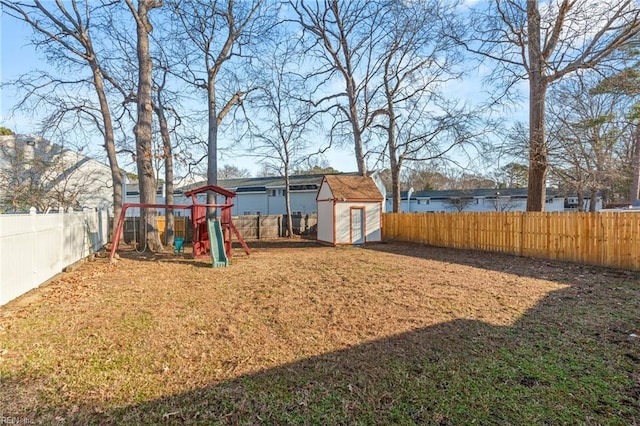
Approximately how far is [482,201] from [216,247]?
108 ft

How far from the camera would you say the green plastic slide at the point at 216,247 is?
8.73m

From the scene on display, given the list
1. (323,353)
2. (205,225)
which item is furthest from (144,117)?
(323,353)

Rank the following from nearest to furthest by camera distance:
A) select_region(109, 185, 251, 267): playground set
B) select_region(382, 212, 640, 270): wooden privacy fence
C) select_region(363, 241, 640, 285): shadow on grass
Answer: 1. select_region(363, 241, 640, 285): shadow on grass
2. select_region(382, 212, 640, 270): wooden privacy fence
3. select_region(109, 185, 251, 267): playground set

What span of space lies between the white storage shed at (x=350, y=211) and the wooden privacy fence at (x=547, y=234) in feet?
7.68

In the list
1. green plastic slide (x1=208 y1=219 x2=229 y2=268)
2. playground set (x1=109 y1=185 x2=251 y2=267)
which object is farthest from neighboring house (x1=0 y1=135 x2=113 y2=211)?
green plastic slide (x1=208 y1=219 x2=229 y2=268)

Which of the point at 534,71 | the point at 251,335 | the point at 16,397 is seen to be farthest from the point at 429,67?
the point at 16,397

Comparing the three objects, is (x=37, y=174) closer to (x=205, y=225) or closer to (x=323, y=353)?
(x=205, y=225)

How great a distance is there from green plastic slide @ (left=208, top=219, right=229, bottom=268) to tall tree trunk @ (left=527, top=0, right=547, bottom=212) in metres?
10.0

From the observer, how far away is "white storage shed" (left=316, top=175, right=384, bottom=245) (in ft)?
50.8

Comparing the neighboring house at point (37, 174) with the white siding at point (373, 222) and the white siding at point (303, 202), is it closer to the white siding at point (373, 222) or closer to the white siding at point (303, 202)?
the white siding at point (373, 222)

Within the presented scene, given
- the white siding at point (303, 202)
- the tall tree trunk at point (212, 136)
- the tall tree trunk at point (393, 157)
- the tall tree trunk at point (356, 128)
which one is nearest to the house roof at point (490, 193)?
the white siding at point (303, 202)

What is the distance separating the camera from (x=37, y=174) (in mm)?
14859

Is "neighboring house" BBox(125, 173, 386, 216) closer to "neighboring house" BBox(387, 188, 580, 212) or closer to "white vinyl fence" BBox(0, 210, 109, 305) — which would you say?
"neighboring house" BBox(387, 188, 580, 212)

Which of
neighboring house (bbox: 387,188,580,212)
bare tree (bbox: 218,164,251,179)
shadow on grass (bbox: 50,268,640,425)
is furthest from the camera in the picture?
bare tree (bbox: 218,164,251,179)
